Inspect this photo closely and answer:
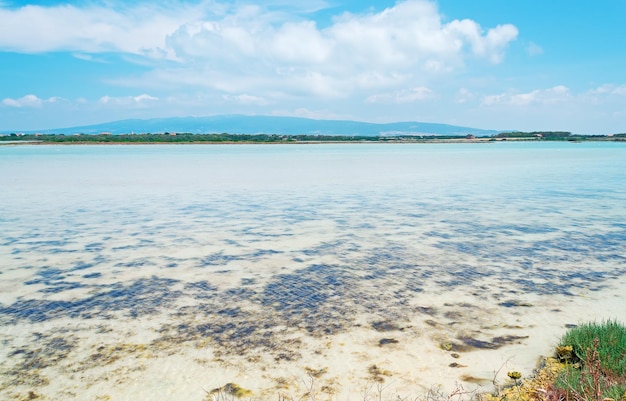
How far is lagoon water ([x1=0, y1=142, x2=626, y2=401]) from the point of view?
436 cm

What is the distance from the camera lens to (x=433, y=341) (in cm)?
500

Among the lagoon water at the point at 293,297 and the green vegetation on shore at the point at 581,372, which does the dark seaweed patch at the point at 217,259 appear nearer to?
the lagoon water at the point at 293,297

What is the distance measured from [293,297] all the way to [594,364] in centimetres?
372

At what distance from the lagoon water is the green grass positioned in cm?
34

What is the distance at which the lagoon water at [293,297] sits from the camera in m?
4.36

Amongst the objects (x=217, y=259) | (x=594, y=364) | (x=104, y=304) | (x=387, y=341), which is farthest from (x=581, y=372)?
(x=217, y=259)

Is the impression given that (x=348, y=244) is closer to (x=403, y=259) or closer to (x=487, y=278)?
(x=403, y=259)

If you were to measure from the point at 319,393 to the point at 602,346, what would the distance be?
2529 mm

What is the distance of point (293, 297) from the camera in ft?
21.2

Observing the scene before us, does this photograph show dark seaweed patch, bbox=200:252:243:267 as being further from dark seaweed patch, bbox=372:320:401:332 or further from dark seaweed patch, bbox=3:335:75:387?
dark seaweed patch, bbox=372:320:401:332

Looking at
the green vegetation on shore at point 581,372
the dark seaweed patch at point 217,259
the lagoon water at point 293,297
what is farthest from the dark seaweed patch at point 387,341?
the dark seaweed patch at point 217,259

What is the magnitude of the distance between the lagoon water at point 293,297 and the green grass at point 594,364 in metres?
0.34

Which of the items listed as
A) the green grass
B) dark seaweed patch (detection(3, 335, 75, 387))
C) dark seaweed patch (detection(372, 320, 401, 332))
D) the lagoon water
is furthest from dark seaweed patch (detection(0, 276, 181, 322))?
the green grass

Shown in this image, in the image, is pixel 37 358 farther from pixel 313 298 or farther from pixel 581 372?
pixel 581 372
